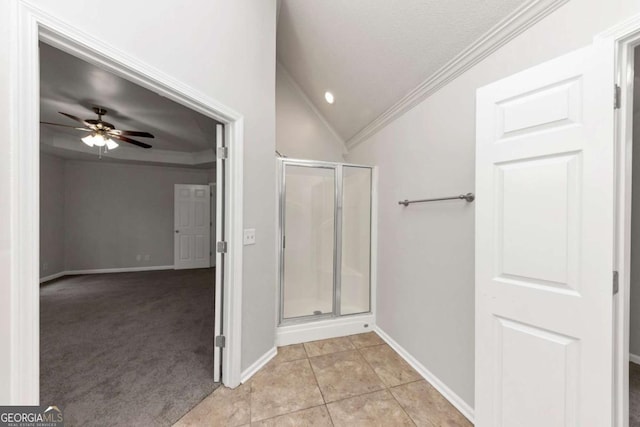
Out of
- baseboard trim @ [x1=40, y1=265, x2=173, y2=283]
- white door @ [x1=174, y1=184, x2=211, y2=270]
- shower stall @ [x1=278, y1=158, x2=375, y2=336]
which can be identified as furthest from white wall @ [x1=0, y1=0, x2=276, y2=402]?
baseboard trim @ [x1=40, y1=265, x2=173, y2=283]

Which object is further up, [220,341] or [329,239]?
[329,239]

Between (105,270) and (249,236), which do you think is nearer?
(249,236)

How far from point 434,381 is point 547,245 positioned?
51.8 inches

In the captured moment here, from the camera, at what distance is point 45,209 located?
161 inches

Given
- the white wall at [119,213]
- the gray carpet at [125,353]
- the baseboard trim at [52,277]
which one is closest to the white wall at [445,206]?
the gray carpet at [125,353]

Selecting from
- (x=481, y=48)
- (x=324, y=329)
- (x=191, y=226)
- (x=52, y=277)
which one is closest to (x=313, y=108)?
(x=481, y=48)

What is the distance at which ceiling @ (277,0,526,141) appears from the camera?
Answer: 1.38 metres

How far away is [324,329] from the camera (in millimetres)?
2404

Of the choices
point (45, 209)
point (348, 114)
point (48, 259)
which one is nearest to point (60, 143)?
point (45, 209)

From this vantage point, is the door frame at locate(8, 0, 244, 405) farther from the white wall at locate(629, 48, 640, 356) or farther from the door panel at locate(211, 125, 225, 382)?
the white wall at locate(629, 48, 640, 356)

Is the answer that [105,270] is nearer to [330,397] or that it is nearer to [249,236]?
[249,236]

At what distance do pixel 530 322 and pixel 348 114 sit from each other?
2593 mm

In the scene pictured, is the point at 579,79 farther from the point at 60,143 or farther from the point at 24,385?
the point at 60,143

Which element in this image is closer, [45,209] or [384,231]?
[384,231]
